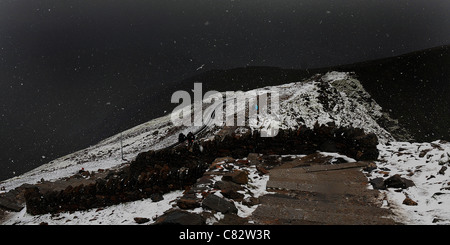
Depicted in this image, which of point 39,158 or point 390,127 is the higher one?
point 390,127

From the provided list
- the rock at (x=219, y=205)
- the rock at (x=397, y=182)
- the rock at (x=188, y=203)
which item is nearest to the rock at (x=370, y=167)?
the rock at (x=397, y=182)

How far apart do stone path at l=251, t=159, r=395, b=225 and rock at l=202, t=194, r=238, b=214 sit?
51 cm

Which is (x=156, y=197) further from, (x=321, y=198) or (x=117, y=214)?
(x=321, y=198)

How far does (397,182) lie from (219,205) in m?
4.54

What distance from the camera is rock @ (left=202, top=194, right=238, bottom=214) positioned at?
17.3ft

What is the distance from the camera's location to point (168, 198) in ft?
23.5

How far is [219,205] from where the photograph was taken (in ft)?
17.5

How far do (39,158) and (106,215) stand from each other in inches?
6565

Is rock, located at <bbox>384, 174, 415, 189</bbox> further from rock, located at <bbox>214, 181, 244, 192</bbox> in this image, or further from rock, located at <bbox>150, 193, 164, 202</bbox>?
rock, located at <bbox>150, 193, 164, 202</bbox>

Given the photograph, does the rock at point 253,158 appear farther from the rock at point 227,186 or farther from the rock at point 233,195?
the rock at point 233,195

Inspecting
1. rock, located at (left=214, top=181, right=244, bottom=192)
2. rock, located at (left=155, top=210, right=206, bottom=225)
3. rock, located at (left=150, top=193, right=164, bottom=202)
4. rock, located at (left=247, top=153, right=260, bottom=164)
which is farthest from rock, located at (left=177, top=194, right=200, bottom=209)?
rock, located at (left=247, top=153, right=260, bottom=164)

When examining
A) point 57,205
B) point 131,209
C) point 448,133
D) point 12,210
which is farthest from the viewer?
point 448,133
